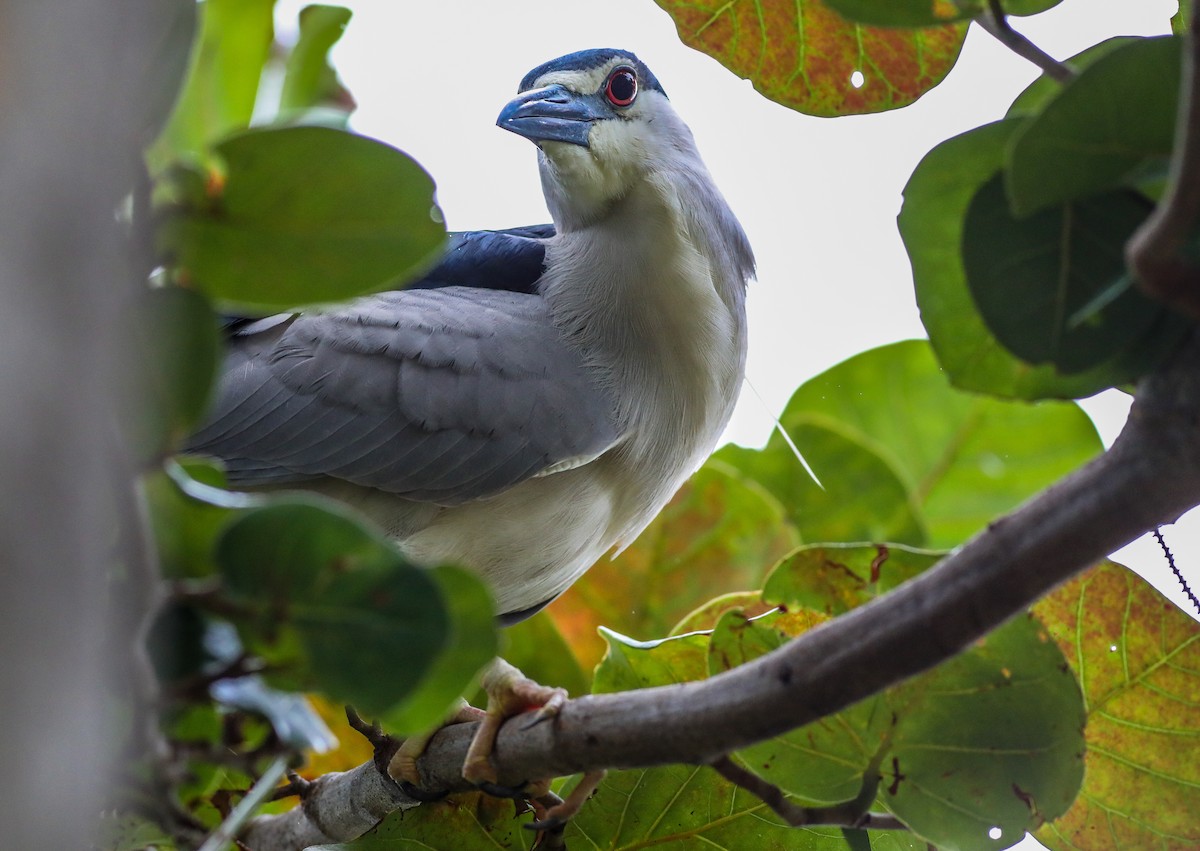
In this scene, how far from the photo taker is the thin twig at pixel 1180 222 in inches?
22.0

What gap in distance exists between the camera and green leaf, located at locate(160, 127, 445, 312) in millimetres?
660

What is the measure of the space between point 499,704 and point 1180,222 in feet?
3.75

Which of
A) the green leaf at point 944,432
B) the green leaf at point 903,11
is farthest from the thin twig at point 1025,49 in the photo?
the green leaf at point 944,432

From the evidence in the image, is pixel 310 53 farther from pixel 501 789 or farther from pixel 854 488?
pixel 854 488

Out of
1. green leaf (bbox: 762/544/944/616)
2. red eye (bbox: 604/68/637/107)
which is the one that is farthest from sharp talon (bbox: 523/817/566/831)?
red eye (bbox: 604/68/637/107)

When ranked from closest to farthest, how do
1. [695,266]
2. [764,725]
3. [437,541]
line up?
[764,725]
[437,541]
[695,266]

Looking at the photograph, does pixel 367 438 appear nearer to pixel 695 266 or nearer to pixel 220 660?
pixel 695 266

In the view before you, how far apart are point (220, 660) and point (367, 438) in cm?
134

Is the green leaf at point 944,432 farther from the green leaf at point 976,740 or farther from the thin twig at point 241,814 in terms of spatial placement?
the thin twig at point 241,814

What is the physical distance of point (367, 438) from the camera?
1986 mm

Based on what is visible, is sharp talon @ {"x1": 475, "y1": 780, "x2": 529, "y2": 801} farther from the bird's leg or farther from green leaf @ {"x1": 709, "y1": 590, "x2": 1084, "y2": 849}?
green leaf @ {"x1": 709, "y1": 590, "x2": 1084, "y2": 849}

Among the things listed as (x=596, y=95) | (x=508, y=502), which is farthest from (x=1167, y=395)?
(x=596, y=95)

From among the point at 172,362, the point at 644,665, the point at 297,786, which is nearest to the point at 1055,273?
the point at 172,362

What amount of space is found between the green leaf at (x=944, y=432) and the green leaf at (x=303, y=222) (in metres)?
1.80
